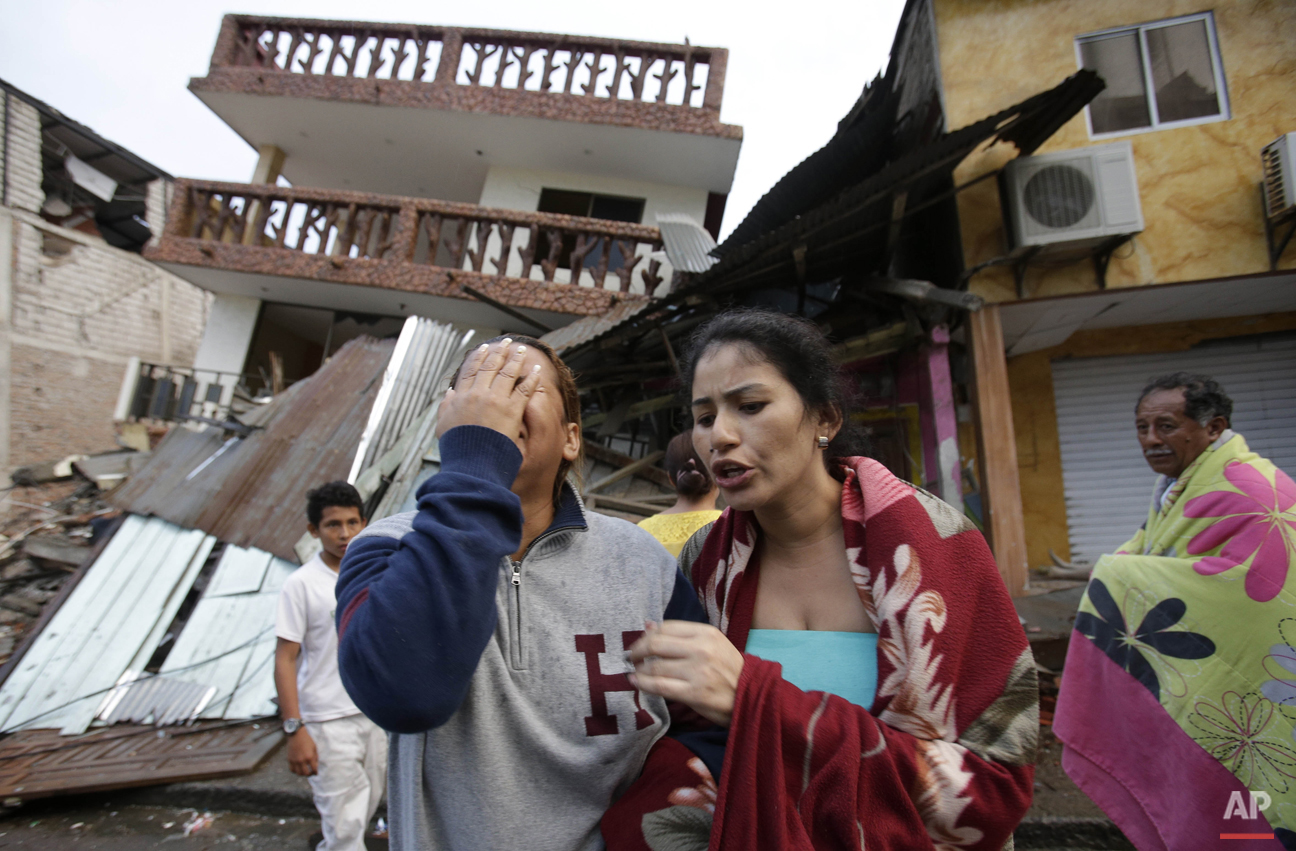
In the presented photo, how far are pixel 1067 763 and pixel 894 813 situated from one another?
1.90m

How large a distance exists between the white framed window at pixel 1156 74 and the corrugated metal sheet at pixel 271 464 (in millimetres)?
7435

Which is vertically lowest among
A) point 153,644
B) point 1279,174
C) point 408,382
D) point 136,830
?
point 136,830

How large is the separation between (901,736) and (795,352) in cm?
78

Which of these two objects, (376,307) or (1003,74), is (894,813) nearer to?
(1003,74)

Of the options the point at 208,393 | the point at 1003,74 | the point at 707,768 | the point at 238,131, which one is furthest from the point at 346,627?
the point at 238,131

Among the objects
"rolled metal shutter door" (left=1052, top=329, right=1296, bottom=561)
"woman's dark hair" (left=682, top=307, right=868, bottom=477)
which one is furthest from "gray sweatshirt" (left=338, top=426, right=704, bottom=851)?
"rolled metal shutter door" (left=1052, top=329, right=1296, bottom=561)

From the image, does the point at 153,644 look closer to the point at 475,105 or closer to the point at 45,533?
the point at 45,533

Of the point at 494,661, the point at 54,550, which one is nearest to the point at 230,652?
the point at 54,550

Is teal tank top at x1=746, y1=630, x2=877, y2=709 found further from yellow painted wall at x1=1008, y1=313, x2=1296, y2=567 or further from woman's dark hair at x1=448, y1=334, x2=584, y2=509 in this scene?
yellow painted wall at x1=1008, y1=313, x2=1296, y2=567

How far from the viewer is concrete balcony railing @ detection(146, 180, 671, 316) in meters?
8.25

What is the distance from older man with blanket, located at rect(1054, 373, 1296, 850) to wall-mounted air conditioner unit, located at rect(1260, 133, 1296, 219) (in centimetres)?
427

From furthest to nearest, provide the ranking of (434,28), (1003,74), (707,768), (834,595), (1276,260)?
(434,28)
(1003,74)
(1276,260)
(834,595)
(707,768)

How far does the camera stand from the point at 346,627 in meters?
0.89

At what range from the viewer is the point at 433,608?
83 cm
